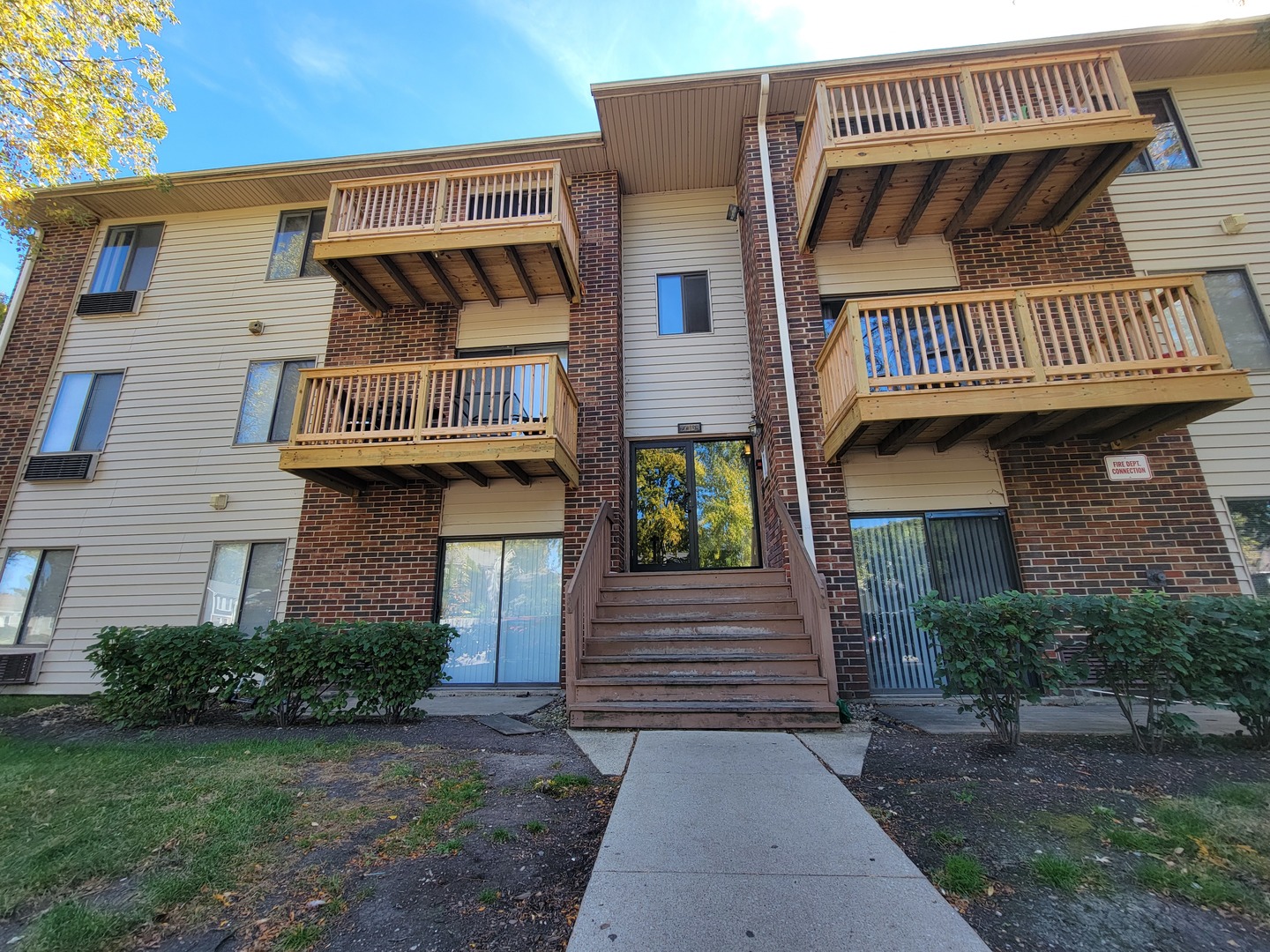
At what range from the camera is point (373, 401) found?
7.05 m

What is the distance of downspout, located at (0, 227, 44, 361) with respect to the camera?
9.27 meters

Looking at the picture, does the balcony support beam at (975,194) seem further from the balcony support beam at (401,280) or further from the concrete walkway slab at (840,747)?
the balcony support beam at (401,280)

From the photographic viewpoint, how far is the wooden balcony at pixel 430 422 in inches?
265

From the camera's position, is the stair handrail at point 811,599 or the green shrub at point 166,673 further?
the green shrub at point 166,673

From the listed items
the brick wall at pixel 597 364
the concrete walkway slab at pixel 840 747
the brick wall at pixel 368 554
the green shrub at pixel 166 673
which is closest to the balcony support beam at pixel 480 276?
the brick wall at pixel 597 364

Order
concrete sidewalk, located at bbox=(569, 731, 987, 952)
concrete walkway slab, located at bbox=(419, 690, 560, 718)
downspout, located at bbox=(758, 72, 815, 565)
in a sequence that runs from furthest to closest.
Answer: downspout, located at bbox=(758, 72, 815, 565), concrete walkway slab, located at bbox=(419, 690, 560, 718), concrete sidewalk, located at bbox=(569, 731, 987, 952)

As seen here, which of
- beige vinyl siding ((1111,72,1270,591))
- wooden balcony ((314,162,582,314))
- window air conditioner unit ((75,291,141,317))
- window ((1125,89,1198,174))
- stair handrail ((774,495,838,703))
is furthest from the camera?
window air conditioner unit ((75,291,141,317))

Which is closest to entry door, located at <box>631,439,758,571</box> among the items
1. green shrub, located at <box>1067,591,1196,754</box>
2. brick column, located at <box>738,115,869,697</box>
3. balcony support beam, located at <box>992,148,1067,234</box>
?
brick column, located at <box>738,115,869,697</box>

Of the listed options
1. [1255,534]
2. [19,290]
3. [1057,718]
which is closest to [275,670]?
[1057,718]

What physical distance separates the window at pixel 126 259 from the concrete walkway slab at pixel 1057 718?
13.7 meters

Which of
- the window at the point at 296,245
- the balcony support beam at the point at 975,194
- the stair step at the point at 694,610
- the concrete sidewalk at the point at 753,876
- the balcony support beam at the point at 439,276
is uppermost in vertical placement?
the window at the point at 296,245

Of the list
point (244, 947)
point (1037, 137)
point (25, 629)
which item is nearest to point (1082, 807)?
point (244, 947)

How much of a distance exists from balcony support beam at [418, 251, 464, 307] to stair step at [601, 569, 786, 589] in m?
5.16

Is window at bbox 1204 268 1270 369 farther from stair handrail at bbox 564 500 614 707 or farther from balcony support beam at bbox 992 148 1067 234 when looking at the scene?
stair handrail at bbox 564 500 614 707
